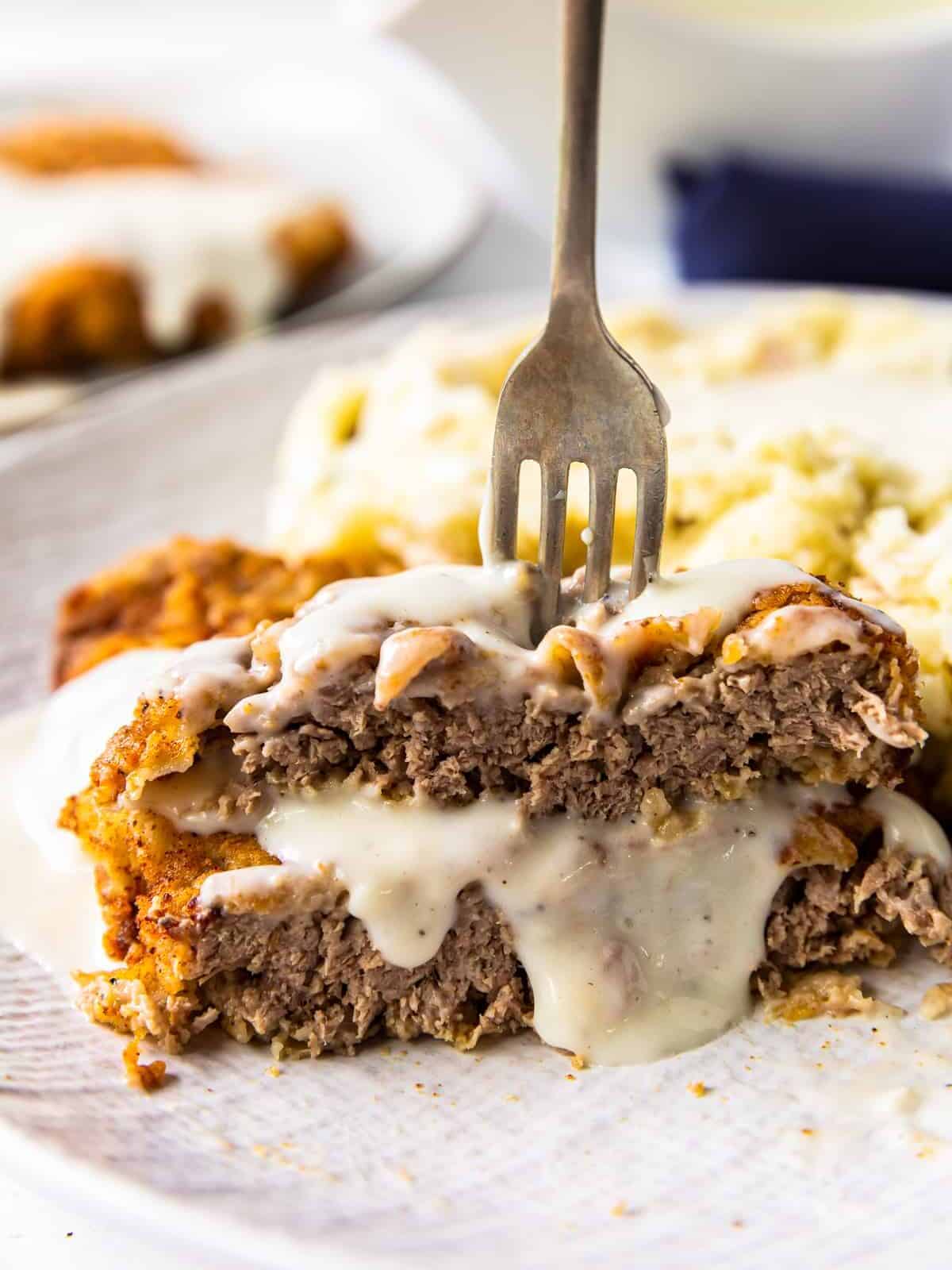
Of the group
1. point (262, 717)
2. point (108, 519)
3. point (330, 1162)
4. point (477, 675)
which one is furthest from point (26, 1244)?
point (108, 519)

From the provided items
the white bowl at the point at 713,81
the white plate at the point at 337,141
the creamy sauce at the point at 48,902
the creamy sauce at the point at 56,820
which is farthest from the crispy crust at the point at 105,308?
the creamy sauce at the point at 48,902

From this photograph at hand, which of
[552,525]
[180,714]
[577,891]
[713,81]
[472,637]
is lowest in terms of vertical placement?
[577,891]

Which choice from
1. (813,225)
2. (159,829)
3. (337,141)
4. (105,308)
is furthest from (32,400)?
(159,829)

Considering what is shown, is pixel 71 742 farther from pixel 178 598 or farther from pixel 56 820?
pixel 178 598

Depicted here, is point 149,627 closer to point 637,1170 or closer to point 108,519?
point 108,519

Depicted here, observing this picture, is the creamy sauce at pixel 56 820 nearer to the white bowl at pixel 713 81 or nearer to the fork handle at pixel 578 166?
the fork handle at pixel 578 166
